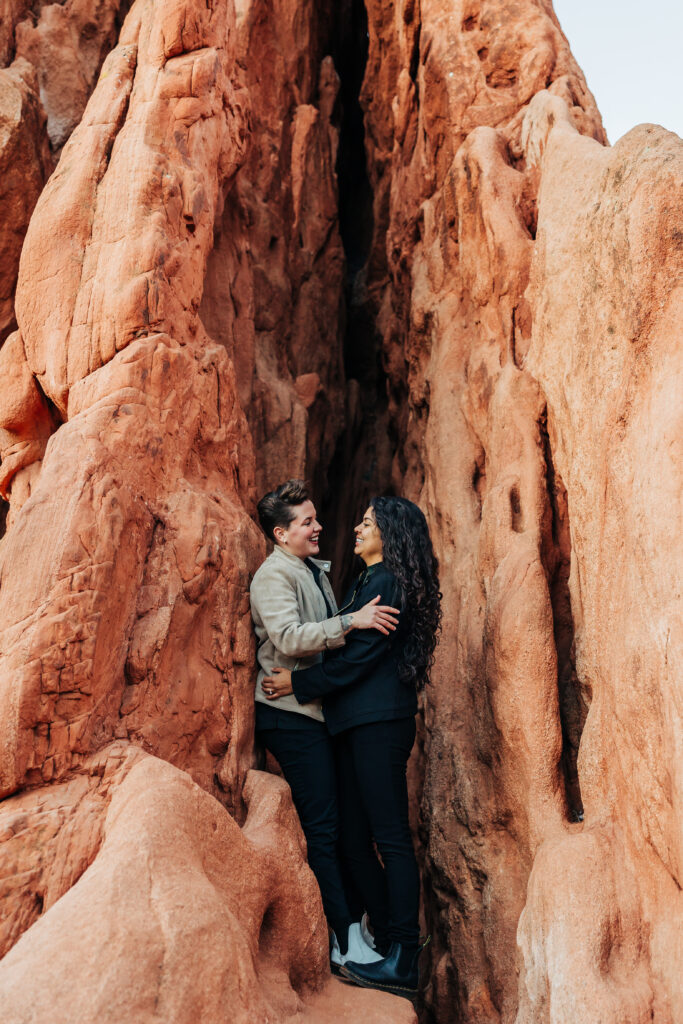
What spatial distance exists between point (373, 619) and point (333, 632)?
0.71ft

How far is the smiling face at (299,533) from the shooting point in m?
5.14

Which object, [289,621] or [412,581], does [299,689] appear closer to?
[289,621]

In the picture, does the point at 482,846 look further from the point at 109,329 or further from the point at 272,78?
the point at 272,78

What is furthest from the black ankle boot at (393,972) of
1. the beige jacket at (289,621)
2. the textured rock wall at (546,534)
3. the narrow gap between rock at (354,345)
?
the narrow gap between rock at (354,345)

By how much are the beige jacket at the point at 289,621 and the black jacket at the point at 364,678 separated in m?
0.10

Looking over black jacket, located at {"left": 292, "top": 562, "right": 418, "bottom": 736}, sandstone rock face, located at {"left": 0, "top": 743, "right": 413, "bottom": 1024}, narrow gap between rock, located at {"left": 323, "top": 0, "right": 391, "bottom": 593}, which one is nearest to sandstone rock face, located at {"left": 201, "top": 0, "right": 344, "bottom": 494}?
narrow gap between rock, located at {"left": 323, "top": 0, "right": 391, "bottom": 593}

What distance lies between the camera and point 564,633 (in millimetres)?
5246

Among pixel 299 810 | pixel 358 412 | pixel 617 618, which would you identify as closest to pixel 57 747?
pixel 299 810

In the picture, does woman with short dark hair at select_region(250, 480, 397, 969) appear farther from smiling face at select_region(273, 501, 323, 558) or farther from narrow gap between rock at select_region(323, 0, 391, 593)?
narrow gap between rock at select_region(323, 0, 391, 593)

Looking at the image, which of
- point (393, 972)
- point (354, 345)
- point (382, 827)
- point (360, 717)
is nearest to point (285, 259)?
point (354, 345)

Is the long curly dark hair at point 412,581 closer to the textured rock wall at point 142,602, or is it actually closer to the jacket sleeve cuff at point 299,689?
the jacket sleeve cuff at point 299,689

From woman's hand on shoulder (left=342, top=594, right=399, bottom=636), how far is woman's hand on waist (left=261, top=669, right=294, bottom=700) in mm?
558

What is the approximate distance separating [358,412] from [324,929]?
6.55 meters

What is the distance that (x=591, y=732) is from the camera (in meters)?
4.65
